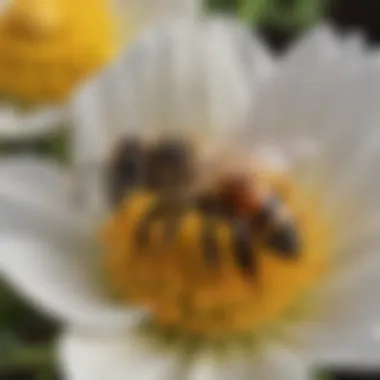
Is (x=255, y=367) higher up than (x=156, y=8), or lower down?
lower down

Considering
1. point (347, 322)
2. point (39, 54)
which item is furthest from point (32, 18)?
point (347, 322)

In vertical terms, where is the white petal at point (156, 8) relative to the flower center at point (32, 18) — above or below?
above

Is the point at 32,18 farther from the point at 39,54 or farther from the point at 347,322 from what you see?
the point at 347,322

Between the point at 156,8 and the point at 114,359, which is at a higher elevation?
the point at 156,8

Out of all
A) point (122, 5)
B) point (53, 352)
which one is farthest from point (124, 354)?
point (122, 5)

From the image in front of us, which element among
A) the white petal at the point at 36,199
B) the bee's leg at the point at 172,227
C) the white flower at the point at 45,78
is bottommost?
the bee's leg at the point at 172,227

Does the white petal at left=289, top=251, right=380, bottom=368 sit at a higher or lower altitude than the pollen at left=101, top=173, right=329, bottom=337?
lower

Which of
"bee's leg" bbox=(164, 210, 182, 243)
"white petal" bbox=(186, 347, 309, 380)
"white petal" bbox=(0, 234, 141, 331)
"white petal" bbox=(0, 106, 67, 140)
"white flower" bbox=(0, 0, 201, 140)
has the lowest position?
"white petal" bbox=(186, 347, 309, 380)
